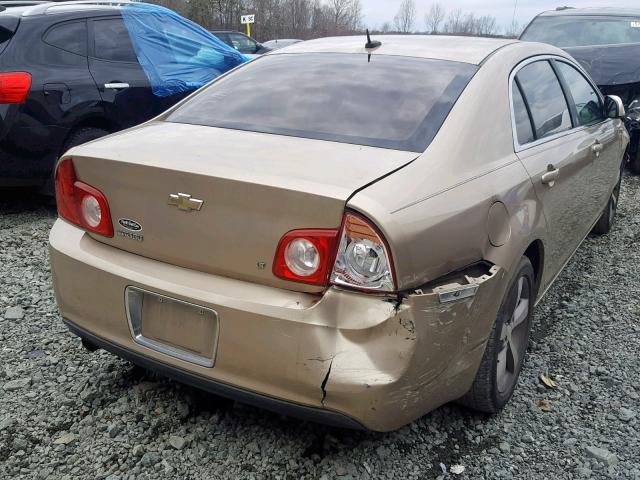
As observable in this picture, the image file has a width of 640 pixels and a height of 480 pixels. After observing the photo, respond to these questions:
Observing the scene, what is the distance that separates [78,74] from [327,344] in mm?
4097

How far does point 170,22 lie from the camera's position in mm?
6125

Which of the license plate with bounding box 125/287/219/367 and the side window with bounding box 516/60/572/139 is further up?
the side window with bounding box 516/60/572/139

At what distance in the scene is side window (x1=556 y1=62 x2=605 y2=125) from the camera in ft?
11.8

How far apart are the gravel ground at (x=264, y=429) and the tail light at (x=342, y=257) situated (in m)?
0.79

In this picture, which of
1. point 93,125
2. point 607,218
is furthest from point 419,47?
point 93,125

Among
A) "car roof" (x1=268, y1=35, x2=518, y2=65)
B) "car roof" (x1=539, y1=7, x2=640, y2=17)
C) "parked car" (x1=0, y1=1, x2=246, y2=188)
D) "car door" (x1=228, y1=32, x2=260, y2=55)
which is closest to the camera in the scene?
"car roof" (x1=268, y1=35, x2=518, y2=65)

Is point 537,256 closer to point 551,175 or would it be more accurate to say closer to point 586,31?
point 551,175

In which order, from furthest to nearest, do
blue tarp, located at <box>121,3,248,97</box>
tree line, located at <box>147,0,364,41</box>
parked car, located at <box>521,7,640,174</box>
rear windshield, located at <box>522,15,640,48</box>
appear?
tree line, located at <box>147,0,364,41</box>, rear windshield, located at <box>522,15,640,48</box>, parked car, located at <box>521,7,640,174</box>, blue tarp, located at <box>121,3,248,97</box>

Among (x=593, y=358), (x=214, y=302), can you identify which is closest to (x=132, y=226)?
(x=214, y=302)

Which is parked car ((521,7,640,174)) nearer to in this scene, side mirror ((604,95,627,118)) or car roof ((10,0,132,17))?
side mirror ((604,95,627,118))

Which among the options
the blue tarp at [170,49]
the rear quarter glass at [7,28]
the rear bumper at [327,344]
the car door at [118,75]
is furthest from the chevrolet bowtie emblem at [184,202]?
the blue tarp at [170,49]

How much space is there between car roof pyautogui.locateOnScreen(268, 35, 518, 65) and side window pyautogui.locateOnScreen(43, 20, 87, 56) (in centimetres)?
263

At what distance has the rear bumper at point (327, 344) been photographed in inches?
72.7

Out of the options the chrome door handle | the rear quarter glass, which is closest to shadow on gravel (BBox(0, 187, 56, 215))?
the rear quarter glass
